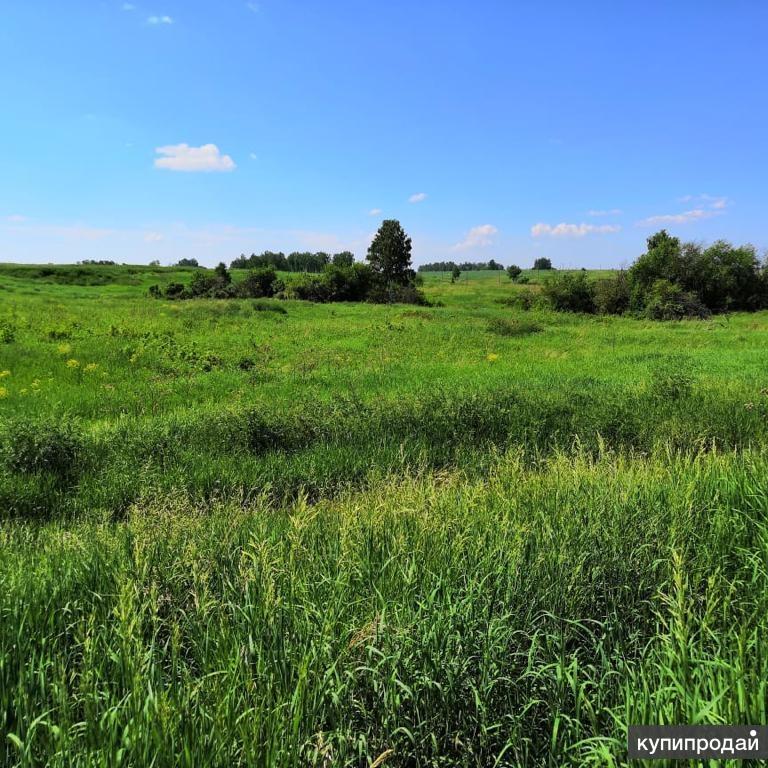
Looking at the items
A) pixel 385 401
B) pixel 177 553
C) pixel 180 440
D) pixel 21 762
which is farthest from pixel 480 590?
pixel 385 401

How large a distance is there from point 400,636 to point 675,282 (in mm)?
55678

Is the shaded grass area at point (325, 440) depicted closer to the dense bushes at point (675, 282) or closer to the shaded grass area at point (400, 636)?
the shaded grass area at point (400, 636)

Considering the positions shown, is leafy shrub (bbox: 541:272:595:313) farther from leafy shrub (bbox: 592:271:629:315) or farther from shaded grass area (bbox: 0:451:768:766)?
shaded grass area (bbox: 0:451:768:766)

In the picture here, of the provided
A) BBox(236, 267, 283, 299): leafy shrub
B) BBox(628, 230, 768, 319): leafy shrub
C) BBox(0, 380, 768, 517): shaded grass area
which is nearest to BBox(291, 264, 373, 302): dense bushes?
BBox(236, 267, 283, 299): leafy shrub

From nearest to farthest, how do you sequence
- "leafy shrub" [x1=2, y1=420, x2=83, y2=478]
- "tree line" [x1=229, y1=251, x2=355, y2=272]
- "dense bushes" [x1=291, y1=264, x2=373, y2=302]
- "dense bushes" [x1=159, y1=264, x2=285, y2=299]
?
"leafy shrub" [x1=2, y1=420, x2=83, y2=478] < "dense bushes" [x1=159, y1=264, x2=285, y2=299] < "dense bushes" [x1=291, y1=264, x2=373, y2=302] < "tree line" [x1=229, y1=251, x2=355, y2=272]

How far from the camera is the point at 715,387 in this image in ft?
40.0

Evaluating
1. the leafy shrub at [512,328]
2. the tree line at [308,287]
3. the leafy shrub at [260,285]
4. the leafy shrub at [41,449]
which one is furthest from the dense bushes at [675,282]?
the leafy shrub at [41,449]

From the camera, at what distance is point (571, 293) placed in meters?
49.0

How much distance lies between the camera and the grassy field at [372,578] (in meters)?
2.21

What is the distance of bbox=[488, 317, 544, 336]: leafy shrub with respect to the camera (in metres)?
27.2

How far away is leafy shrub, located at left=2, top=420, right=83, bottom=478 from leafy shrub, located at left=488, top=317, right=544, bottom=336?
2211 centimetres

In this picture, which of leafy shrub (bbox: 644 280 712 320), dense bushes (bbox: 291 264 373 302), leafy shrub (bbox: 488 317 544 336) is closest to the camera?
leafy shrub (bbox: 488 317 544 336)

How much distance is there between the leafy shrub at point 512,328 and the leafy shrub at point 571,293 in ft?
71.6

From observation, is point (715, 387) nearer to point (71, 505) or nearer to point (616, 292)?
point (71, 505)
